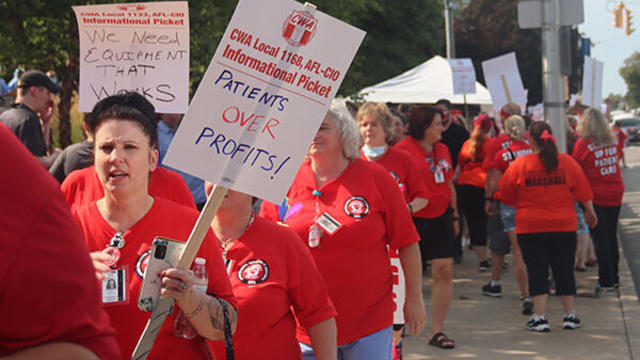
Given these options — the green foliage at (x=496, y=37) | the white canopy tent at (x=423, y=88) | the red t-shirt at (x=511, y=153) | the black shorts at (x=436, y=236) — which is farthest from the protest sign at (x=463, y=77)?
the green foliage at (x=496, y=37)

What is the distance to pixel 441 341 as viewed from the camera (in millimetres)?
7438

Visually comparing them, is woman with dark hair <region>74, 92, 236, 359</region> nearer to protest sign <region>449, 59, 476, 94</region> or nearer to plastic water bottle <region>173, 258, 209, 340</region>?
plastic water bottle <region>173, 258, 209, 340</region>

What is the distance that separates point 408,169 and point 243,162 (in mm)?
3762

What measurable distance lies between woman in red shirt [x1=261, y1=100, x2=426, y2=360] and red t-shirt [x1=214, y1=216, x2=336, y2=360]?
764mm

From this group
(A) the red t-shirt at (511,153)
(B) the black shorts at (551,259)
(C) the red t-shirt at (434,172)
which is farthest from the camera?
(A) the red t-shirt at (511,153)

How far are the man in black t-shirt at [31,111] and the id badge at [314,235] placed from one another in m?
2.91

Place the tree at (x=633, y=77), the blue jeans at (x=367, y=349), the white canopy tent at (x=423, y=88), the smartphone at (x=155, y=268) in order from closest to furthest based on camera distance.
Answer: the smartphone at (x=155, y=268)
the blue jeans at (x=367, y=349)
the white canopy tent at (x=423, y=88)
the tree at (x=633, y=77)

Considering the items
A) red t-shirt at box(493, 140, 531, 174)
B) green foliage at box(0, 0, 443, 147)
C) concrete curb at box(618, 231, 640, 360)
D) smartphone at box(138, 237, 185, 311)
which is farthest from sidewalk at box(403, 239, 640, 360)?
smartphone at box(138, 237, 185, 311)

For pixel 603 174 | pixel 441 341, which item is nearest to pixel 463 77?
pixel 603 174

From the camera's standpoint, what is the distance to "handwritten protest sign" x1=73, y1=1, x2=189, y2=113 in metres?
4.59

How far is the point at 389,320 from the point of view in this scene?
441 cm

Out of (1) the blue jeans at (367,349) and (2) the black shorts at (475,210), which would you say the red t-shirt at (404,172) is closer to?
(1) the blue jeans at (367,349)

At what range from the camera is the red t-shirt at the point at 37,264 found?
1444mm

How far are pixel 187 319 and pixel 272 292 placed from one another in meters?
0.68
